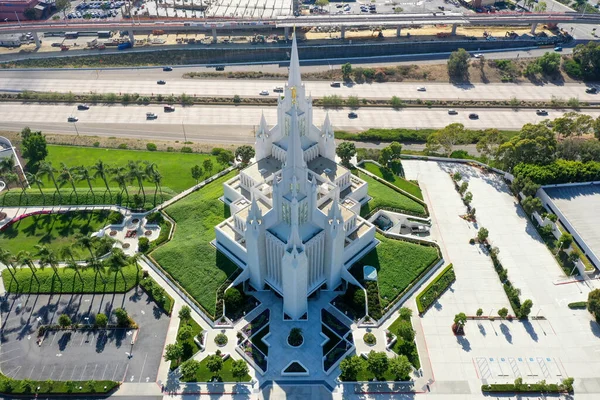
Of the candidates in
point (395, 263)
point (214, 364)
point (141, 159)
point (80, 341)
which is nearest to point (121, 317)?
point (80, 341)

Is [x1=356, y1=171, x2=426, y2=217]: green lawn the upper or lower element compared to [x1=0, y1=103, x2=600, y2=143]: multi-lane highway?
lower

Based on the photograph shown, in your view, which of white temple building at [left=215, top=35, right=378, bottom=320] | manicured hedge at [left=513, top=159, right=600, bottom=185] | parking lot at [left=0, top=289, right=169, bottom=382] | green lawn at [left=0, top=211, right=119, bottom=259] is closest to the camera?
parking lot at [left=0, top=289, right=169, bottom=382]

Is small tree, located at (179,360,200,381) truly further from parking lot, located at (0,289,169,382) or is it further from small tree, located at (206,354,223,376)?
parking lot, located at (0,289,169,382)

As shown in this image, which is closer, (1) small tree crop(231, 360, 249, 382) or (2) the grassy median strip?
(1) small tree crop(231, 360, 249, 382)

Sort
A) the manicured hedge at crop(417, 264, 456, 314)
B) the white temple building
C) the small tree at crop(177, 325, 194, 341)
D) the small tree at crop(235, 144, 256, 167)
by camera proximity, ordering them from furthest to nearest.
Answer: the small tree at crop(235, 144, 256, 167), the manicured hedge at crop(417, 264, 456, 314), the small tree at crop(177, 325, 194, 341), the white temple building

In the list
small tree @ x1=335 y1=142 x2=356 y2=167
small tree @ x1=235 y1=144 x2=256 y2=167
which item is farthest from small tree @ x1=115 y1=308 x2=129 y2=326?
Result: small tree @ x1=335 y1=142 x2=356 y2=167

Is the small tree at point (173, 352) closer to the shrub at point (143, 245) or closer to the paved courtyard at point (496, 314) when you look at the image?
the shrub at point (143, 245)

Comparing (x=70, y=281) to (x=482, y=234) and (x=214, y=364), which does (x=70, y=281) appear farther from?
(x=482, y=234)
